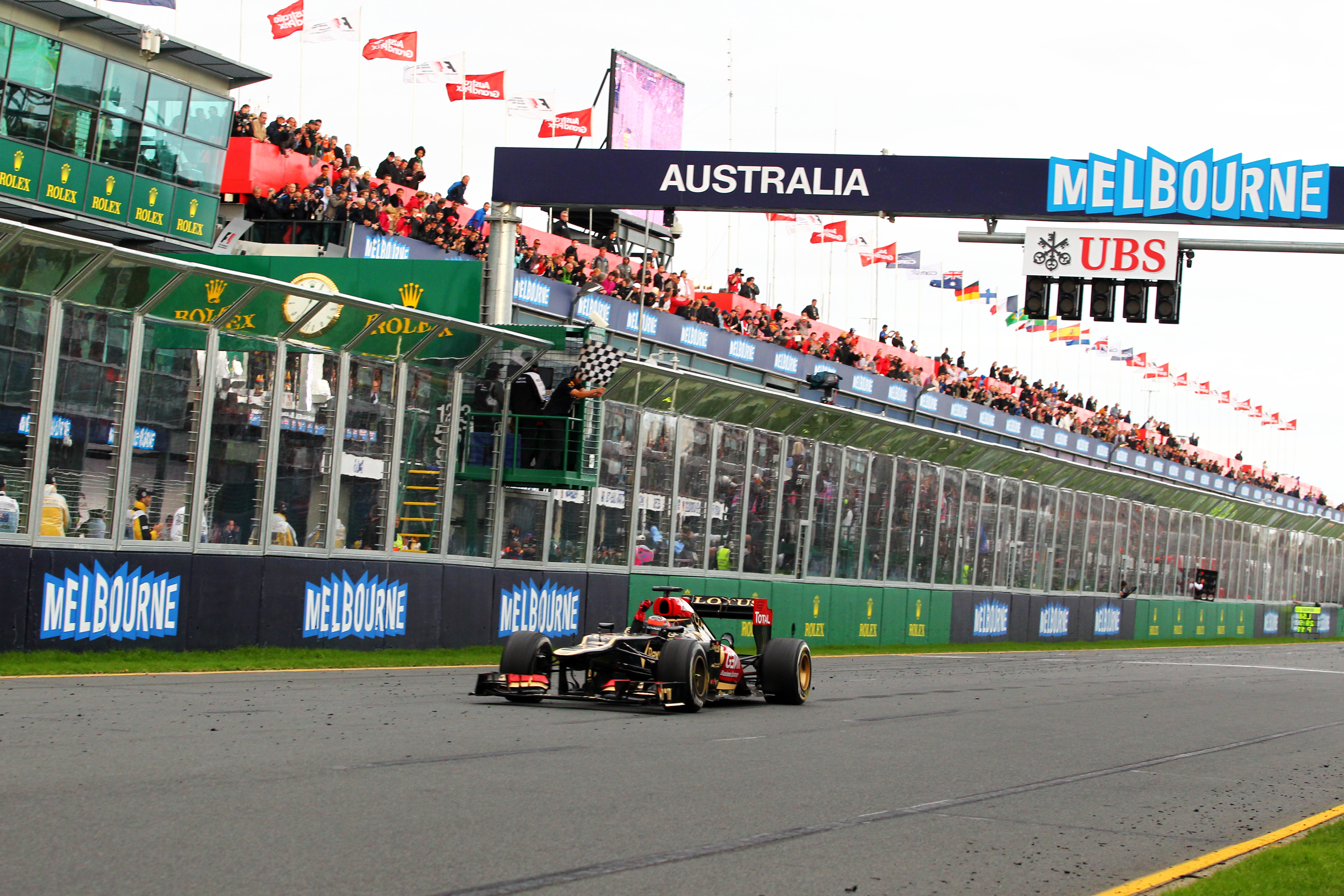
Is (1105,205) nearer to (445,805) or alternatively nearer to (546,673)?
(546,673)

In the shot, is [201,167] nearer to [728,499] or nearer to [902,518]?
[728,499]

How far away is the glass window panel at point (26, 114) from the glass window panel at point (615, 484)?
39.5ft

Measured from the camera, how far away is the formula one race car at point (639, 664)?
1266 centimetres

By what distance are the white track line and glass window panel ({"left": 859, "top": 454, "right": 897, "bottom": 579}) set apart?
16.8 feet

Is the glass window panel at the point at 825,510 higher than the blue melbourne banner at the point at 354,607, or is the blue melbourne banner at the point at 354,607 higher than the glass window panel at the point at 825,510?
the glass window panel at the point at 825,510

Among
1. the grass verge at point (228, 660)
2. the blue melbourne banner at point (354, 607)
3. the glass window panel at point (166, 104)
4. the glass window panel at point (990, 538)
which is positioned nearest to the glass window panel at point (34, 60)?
the glass window panel at point (166, 104)

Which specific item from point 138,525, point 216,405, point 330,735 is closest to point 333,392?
point 216,405

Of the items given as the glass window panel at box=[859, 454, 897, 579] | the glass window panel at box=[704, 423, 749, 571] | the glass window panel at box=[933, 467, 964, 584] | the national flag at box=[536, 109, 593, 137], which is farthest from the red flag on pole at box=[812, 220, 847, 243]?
the glass window panel at box=[704, 423, 749, 571]

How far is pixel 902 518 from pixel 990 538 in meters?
4.64

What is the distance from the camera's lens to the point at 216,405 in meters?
16.5

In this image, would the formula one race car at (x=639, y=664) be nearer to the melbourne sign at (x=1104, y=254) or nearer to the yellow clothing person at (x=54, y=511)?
the yellow clothing person at (x=54, y=511)

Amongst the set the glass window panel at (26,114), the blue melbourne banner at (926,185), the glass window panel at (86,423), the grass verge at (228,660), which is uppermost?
the glass window panel at (26,114)

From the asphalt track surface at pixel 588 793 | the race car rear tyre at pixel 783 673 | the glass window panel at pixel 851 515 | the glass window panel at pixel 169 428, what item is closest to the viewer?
the asphalt track surface at pixel 588 793

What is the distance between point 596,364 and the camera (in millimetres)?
20703
